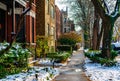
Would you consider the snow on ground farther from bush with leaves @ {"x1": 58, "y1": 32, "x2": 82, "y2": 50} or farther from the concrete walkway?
bush with leaves @ {"x1": 58, "y1": 32, "x2": 82, "y2": 50}

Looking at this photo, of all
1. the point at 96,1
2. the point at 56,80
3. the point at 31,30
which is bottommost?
the point at 56,80

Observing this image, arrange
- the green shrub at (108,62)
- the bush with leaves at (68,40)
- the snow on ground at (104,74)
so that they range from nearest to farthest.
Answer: the snow on ground at (104,74)
the green shrub at (108,62)
the bush with leaves at (68,40)

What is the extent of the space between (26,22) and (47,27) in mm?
12945

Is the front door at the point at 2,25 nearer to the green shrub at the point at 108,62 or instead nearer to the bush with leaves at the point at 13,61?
the bush with leaves at the point at 13,61

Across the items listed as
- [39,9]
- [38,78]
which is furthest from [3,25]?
[39,9]

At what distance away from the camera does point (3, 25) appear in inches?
945

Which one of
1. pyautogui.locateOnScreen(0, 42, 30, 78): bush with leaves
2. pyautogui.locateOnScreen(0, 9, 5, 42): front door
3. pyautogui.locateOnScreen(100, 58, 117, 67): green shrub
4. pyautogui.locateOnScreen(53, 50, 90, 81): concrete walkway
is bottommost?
pyautogui.locateOnScreen(53, 50, 90, 81): concrete walkway

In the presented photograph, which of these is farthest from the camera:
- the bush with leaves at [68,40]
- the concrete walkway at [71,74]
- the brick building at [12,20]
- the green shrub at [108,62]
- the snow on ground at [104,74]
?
the bush with leaves at [68,40]

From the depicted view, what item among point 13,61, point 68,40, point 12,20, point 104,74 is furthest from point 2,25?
point 68,40

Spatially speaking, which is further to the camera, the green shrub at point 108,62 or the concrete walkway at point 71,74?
the green shrub at point 108,62

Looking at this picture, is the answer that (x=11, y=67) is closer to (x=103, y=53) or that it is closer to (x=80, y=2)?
(x=103, y=53)

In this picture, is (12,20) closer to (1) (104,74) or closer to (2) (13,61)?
(2) (13,61)

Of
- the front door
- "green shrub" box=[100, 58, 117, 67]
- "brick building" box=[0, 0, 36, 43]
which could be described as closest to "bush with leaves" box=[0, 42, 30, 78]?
"brick building" box=[0, 0, 36, 43]

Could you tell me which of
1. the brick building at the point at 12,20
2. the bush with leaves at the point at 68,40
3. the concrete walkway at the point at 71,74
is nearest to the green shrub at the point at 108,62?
the concrete walkway at the point at 71,74
